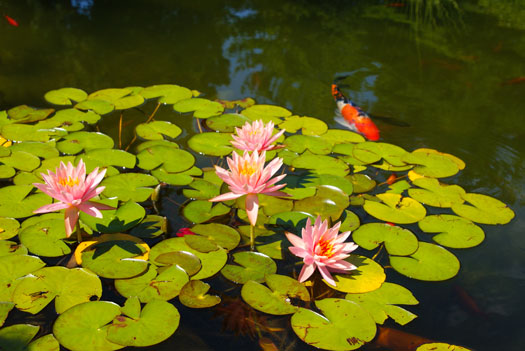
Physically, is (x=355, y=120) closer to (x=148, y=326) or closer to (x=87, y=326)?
(x=148, y=326)

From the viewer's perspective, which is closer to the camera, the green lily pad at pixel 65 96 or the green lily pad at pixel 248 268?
the green lily pad at pixel 248 268

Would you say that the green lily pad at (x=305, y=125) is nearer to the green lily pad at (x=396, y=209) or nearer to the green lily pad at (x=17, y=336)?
the green lily pad at (x=396, y=209)

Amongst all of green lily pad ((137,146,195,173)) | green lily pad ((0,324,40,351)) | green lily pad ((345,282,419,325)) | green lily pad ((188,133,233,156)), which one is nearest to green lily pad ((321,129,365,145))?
green lily pad ((188,133,233,156))

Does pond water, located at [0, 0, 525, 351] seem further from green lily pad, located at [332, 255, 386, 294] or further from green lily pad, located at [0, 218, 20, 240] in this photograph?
green lily pad, located at [0, 218, 20, 240]

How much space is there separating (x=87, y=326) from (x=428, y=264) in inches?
51.1

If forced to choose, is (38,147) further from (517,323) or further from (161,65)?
(517,323)

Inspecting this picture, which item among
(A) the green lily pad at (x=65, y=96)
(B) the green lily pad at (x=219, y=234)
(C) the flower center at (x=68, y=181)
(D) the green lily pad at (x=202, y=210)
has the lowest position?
(B) the green lily pad at (x=219, y=234)

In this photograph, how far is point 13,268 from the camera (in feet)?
5.41

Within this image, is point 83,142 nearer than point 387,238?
No

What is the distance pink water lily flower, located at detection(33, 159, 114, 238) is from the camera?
5.23ft

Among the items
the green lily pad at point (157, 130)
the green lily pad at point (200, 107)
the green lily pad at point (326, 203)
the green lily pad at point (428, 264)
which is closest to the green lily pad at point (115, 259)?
the green lily pad at point (326, 203)

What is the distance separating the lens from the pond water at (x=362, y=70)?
172 centimetres

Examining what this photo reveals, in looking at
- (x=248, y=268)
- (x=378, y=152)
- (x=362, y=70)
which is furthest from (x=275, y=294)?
(x=362, y=70)

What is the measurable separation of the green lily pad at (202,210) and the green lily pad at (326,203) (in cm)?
35
